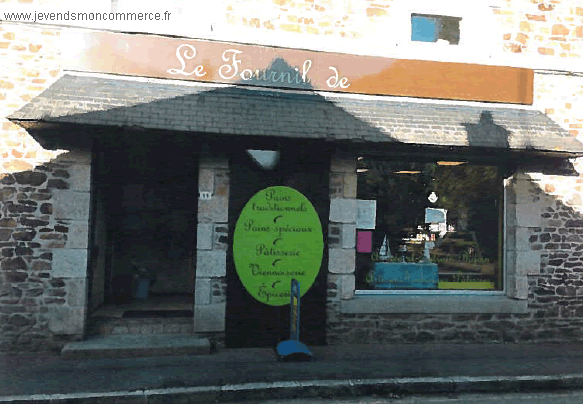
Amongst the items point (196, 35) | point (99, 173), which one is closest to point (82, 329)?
point (99, 173)

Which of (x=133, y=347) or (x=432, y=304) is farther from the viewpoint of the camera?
(x=432, y=304)

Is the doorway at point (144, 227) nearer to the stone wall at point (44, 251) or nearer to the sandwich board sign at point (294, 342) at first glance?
the stone wall at point (44, 251)

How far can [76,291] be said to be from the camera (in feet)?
21.3

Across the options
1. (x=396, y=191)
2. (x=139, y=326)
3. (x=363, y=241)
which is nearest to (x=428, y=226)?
(x=396, y=191)

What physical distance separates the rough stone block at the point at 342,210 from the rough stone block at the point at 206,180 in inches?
70.4

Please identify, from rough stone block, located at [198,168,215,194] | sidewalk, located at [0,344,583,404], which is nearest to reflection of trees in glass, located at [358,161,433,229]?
sidewalk, located at [0,344,583,404]

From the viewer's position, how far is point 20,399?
15.5 feet

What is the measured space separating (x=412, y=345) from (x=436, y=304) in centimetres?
74

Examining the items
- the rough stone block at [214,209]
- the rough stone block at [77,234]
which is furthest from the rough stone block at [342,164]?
the rough stone block at [77,234]

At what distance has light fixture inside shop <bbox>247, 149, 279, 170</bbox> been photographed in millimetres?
6965

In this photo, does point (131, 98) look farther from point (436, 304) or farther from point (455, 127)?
point (436, 304)

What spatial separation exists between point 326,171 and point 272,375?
120 inches

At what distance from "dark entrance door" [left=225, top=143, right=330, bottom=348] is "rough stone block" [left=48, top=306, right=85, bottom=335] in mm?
1980

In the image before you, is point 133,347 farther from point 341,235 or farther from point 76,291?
point 341,235
